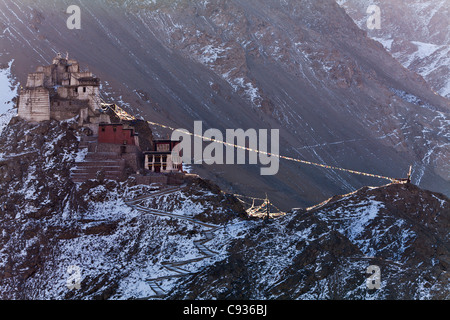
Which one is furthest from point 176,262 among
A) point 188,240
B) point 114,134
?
point 114,134

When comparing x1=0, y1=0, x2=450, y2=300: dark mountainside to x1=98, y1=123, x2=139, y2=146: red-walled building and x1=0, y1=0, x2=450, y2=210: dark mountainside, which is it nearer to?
x1=0, y1=0, x2=450, y2=210: dark mountainside

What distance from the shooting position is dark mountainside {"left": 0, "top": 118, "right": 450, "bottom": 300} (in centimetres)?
5894

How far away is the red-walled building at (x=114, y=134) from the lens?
6769cm

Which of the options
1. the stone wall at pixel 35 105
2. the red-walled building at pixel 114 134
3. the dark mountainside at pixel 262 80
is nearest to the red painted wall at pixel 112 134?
the red-walled building at pixel 114 134

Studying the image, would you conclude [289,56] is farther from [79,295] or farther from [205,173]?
[79,295]

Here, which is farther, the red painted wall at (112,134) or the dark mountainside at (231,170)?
the red painted wall at (112,134)

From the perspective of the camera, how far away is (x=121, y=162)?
66438 mm

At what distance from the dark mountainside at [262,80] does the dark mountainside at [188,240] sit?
43581 mm

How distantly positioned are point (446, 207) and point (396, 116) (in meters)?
101

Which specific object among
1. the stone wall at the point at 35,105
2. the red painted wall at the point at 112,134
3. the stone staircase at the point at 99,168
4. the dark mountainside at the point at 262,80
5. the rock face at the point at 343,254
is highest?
Result: the dark mountainside at the point at 262,80

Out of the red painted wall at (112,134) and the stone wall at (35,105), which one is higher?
the stone wall at (35,105)

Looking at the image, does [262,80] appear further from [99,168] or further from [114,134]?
[99,168]

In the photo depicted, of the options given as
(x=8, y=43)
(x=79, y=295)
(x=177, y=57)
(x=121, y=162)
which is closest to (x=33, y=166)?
A: (x=121, y=162)

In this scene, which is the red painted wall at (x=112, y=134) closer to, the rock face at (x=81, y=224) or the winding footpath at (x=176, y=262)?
the rock face at (x=81, y=224)
